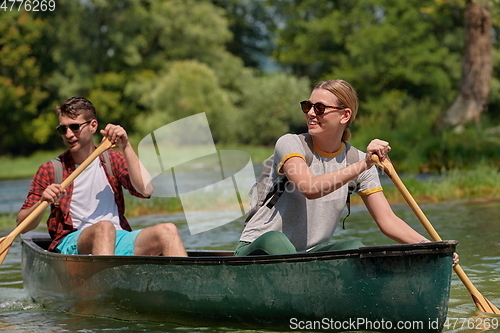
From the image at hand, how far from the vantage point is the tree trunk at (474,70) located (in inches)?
704

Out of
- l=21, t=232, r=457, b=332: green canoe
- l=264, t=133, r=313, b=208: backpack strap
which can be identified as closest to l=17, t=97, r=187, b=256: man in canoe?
l=21, t=232, r=457, b=332: green canoe

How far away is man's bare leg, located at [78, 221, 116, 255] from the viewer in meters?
4.91

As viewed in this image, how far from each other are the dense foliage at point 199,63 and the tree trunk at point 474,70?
9.86 meters

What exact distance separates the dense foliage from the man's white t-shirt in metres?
24.0

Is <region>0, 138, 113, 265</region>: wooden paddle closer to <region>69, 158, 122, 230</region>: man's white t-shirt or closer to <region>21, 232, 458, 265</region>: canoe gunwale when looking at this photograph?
<region>69, 158, 122, 230</region>: man's white t-shirt

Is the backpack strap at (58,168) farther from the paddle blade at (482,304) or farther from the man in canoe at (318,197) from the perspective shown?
the paddle blade at (482,304)

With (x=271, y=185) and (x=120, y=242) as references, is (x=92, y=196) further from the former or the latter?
(x=271, y=185)

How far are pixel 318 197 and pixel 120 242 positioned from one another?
1.64 m

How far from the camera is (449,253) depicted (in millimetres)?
3832

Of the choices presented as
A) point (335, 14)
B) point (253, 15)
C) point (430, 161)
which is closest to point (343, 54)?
point (335, 14)

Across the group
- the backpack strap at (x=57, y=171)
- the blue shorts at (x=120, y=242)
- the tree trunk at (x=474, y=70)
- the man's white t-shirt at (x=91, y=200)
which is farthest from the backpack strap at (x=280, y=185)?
the tree trunk at (x=474, y=70)

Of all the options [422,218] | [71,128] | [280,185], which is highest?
[71,128]

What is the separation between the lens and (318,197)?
396 centimetres

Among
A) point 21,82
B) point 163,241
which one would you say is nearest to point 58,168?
point 163,241
